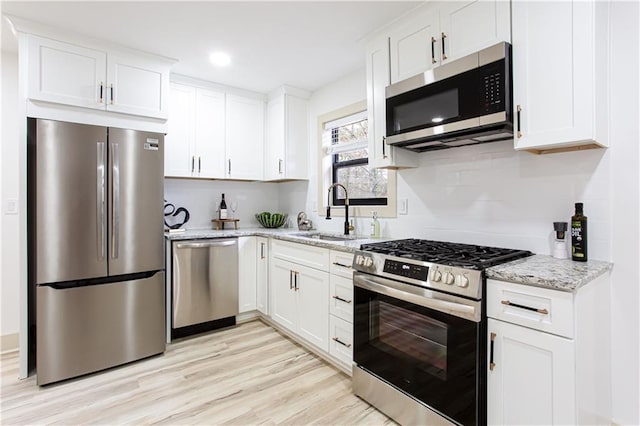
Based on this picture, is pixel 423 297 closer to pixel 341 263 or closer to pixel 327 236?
pixel 341 263

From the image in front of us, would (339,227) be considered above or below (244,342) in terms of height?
above

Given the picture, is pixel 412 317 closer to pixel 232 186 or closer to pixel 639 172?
pixel 639 172

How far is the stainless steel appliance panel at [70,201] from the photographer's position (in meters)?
2.26

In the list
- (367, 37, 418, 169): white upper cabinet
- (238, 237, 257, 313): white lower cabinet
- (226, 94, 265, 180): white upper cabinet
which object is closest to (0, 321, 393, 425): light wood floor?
(238, 237, 257, 313): white lower cabinet

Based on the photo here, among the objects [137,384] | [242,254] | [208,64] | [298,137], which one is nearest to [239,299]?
[242,254]

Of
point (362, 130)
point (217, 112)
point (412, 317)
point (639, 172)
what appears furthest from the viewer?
point (217, 112)

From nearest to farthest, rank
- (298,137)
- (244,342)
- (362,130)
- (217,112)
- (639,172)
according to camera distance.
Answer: (639,172) → (244,342) → (362,130) → (217,112) → (298,137)

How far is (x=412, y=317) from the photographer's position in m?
1.78

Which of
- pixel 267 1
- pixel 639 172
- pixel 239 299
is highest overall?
pixel 267 1

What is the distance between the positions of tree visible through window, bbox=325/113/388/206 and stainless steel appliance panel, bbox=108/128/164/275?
171 centimetres

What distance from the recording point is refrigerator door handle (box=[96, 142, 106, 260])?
2.43 m

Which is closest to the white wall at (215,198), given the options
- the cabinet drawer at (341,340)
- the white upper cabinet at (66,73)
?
the white upper cabinet at (66,73)

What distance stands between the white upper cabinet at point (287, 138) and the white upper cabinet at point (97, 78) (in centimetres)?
121

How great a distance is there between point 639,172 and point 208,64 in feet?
10.5
